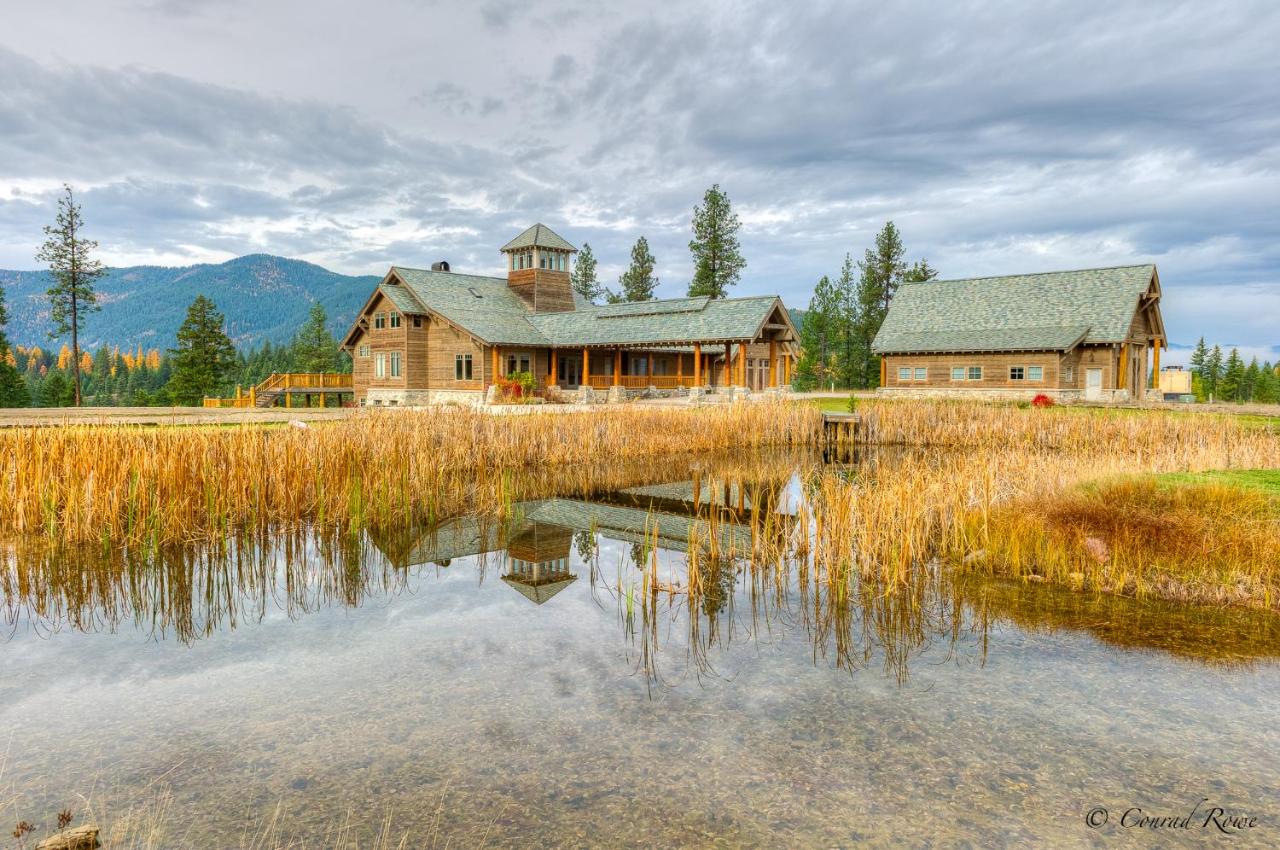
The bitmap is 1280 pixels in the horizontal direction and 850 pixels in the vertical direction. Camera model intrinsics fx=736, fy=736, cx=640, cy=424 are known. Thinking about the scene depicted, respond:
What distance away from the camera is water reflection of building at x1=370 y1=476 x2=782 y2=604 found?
8.90 metres

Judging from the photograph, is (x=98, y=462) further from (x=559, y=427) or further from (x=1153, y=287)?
(x=1153, y=287)

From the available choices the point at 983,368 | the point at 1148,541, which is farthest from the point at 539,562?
the point at 983,368

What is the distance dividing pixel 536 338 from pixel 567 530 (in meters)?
28.5

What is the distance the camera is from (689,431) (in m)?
20.2

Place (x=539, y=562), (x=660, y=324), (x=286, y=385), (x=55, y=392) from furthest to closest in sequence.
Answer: (x=55, y=392) → (x=286, y=385) → (x=660, y=324) → (x=539, y=562)

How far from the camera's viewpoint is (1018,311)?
42.0 metres

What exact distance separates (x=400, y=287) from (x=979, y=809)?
39.6 metres

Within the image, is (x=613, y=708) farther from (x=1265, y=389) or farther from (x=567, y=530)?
(x=1265, y=389)

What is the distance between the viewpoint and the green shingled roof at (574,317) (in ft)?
116

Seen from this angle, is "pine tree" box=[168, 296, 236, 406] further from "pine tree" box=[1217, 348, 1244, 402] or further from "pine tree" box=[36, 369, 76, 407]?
"pine tree" box=[1217, 348, 1244, 402]

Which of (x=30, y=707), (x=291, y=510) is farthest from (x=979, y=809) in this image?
(x=291, y=510)

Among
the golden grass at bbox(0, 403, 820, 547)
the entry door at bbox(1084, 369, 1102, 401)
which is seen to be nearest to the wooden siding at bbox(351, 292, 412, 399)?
the golden grass at bbox(0, 403, 820, 547)

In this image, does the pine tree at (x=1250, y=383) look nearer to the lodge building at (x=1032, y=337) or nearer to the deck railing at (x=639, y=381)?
the lodge building at (x=1032, y=337)

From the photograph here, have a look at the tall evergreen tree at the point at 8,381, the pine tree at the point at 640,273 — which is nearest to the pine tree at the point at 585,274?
the pine tree at the point at 640,273
